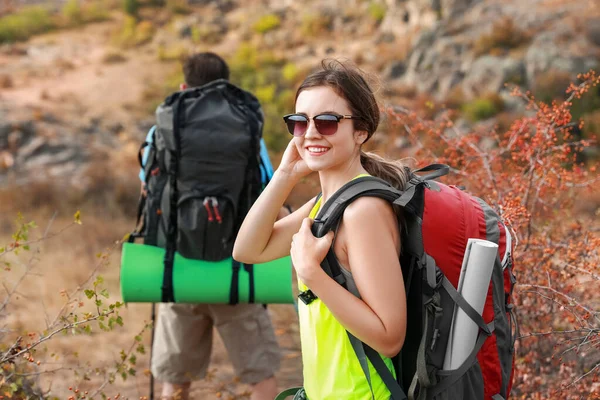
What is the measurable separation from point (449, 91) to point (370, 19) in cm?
664

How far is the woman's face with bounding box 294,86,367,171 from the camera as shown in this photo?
5.51 ft

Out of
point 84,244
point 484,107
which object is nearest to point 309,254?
point 84,244

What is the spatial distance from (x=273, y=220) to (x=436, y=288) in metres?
0.50

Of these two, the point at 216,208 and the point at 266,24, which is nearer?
the point at 216,208

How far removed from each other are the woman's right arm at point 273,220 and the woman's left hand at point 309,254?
0.30 metres

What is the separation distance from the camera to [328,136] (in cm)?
167

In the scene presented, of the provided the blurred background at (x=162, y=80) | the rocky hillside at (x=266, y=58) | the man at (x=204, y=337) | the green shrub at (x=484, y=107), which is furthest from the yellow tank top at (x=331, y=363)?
the green shrub at (x=484, y=107)

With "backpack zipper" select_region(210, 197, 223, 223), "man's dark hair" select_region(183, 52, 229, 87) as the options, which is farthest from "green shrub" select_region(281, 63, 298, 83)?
"backpack zipper" select_region(210, 197, 223, 223)

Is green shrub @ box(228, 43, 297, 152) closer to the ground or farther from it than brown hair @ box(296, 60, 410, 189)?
closer to the ground

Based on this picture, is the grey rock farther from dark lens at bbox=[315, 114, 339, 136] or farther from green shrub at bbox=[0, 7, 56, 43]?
green shrub at bbox=[0, 7, 56, 43]

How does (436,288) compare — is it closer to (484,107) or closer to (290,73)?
(484,107)

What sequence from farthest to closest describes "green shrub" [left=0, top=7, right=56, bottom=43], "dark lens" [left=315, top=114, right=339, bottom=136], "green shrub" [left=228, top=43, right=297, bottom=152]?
"green shrub" [left=0, top=7, right=56, bottom=43], "green shrub" [left=228, top=43, right=297, bottom=152], "dark lens" [left=315, top=114, right=339, bottom=136]

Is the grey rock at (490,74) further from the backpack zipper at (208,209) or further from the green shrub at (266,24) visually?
the backpack zipper at (208,209)

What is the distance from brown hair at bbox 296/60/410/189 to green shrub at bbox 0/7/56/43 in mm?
22087
